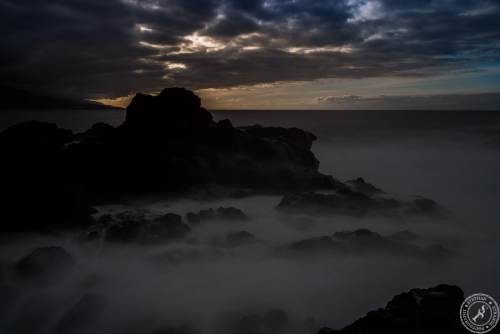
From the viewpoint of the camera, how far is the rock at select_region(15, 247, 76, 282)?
11.0m

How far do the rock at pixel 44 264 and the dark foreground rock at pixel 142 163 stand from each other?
2.59 m

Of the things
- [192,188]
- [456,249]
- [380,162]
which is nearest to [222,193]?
[192,188]

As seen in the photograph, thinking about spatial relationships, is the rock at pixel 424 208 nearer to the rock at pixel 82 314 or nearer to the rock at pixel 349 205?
the rock at pixel 349 205

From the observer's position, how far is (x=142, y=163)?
19.5 metres

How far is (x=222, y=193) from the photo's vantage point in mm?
19781

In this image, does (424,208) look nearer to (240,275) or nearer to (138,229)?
(240,275)

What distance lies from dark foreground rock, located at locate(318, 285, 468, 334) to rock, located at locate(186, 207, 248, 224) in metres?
9.43

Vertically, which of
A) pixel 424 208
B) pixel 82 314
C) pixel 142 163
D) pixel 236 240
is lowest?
pixel 82 314

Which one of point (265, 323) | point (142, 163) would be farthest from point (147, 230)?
point (265, 323)

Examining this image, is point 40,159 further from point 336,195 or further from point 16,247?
point 336,195

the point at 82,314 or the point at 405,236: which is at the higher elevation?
the point at 405,236

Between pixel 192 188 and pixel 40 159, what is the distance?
799 cm
